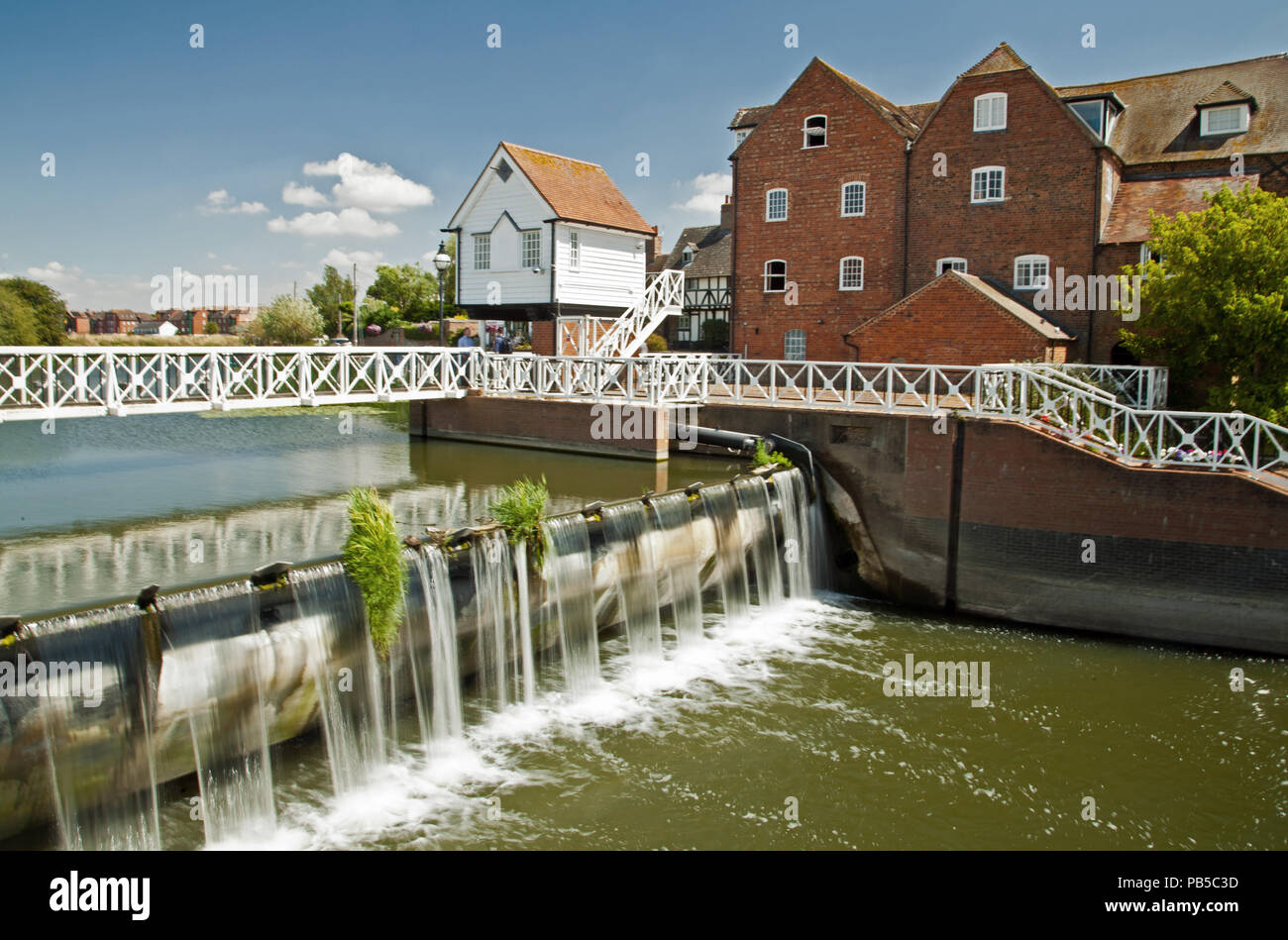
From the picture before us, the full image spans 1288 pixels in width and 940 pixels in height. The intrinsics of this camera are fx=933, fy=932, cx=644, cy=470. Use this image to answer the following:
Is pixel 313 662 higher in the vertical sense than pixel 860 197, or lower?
lower

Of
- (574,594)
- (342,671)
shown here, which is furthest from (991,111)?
(342,671)

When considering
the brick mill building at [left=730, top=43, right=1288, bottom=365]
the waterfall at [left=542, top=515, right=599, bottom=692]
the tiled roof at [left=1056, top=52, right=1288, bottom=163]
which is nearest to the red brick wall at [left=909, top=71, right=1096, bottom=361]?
the brick mill building at [left=730, top=43, right=1288, bottom=365]

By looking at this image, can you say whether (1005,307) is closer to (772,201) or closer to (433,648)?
(772,201)

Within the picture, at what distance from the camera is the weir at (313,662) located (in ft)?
28.5

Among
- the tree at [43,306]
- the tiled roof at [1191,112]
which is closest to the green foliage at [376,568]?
the tiled roof at [1191,112]

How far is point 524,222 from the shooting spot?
31016 millimetres

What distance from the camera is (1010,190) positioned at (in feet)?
93.5

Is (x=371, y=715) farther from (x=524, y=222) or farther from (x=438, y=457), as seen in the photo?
(x=524, y=222)

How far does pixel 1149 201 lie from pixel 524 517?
23307 mm

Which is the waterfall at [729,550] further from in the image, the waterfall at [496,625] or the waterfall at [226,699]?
the waterfall at [226,699]

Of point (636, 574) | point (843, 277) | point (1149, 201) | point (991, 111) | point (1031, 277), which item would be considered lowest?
point (636, 574)
